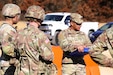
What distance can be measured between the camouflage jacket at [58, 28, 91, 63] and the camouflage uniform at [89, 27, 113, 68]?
68.9 inches

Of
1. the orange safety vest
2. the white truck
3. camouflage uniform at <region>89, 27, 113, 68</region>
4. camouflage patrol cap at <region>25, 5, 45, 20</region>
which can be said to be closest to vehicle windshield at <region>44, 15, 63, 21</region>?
the white truck

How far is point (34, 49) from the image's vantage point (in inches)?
252

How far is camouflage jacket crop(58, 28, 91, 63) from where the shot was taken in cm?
744

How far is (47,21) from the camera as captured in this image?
26188mm

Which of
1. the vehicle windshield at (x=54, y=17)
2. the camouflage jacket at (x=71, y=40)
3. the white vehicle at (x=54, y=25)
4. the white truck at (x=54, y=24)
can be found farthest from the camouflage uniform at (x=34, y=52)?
the vehicle windshield at (x=54, y=17)

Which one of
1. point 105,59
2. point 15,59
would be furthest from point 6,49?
point 105,59

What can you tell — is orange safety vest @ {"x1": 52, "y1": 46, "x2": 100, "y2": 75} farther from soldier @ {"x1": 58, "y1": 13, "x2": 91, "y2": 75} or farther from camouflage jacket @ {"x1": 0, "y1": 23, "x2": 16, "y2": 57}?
camouflage jacket @ {"x1": 0, "y1": 23, "x2": 16, "y2": 57}

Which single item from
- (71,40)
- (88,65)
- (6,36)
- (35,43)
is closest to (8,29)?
(6,36)

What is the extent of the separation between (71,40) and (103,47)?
2.14 metres

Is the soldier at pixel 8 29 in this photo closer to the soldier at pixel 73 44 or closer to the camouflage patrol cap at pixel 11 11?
the camouflage patrol cap at pixel 11 11

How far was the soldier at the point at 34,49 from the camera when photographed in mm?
6359

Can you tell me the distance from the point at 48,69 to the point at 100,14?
4590 cm

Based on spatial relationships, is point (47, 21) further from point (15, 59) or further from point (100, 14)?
point (100, 14)

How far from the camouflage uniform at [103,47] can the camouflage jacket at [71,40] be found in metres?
1.75
